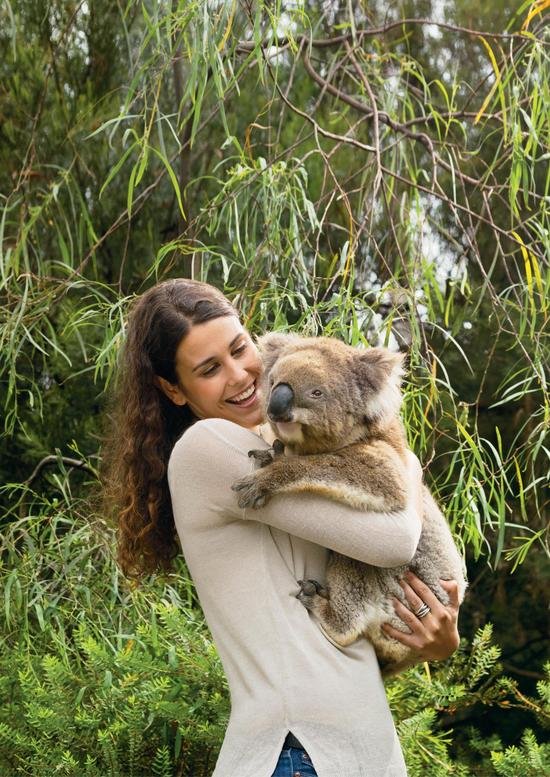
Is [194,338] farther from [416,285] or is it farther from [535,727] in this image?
[535,727]

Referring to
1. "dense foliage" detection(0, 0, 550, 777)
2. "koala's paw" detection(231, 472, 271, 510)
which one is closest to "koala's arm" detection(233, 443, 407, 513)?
"koala's paw" detection(231, 472, 271, 510)

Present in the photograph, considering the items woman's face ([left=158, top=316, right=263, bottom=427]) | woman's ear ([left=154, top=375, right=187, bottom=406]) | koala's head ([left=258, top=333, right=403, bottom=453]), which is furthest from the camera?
woman's ear ([left=154, top=375, right=187, bottom=406])

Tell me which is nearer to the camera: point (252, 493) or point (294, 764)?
point (294, 764)

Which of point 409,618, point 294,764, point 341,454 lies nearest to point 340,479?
point 341,454

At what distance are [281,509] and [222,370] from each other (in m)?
0.44

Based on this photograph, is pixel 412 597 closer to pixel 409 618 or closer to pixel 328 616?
pixel 409 618

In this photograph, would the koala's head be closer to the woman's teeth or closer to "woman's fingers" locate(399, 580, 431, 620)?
the woman's teeth

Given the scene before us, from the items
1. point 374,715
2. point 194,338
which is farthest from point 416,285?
point 374,715

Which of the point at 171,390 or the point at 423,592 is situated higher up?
the point at 171,390

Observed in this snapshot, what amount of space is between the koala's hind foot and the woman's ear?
55 centimetres

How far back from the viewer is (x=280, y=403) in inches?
69.9

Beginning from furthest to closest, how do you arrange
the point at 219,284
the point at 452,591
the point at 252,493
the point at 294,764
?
the point at 219,284 → the point at 452,591 → the point at 252,493 → the point at 294,764

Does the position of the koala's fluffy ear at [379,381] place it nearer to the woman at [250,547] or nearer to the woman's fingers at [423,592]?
the woman at [250,547]

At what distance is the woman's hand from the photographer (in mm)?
1879
